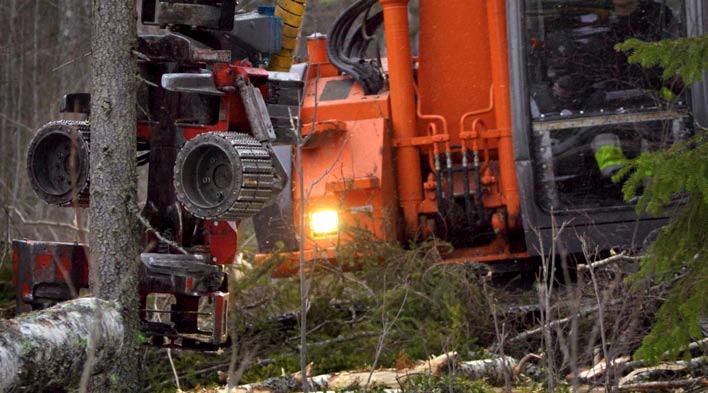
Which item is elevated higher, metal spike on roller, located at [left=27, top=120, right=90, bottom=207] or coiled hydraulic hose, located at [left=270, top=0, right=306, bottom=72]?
coiled hydraulic hose, located at [left=270, top=0, right=306, bottom=72]

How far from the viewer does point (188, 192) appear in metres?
6.33

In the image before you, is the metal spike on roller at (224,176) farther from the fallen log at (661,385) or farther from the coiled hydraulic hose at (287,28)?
the fallen log at (661,385)

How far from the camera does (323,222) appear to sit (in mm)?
8703

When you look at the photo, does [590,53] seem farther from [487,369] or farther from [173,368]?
[173,368]

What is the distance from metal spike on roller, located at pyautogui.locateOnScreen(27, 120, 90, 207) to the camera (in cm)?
673

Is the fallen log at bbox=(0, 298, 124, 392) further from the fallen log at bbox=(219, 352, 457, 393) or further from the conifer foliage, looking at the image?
the conifer foliage

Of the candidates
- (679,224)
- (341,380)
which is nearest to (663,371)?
(679,224)

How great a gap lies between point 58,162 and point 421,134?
304 centimetres

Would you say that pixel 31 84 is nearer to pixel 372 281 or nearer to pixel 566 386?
pixel 372 281

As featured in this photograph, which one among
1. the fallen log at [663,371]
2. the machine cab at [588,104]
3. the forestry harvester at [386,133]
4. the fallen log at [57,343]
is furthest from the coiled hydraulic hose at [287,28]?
the fallen log at [663,371]

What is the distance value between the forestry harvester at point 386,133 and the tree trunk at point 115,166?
0.36 meters

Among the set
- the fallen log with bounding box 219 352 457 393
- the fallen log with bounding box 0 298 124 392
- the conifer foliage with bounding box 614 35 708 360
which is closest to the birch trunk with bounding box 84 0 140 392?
the fallen log with bounding box 0 298 124 392

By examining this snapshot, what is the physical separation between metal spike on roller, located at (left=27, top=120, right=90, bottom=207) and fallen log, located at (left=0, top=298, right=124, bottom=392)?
1365 millimetres

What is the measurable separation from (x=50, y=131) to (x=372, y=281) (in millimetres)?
2367
